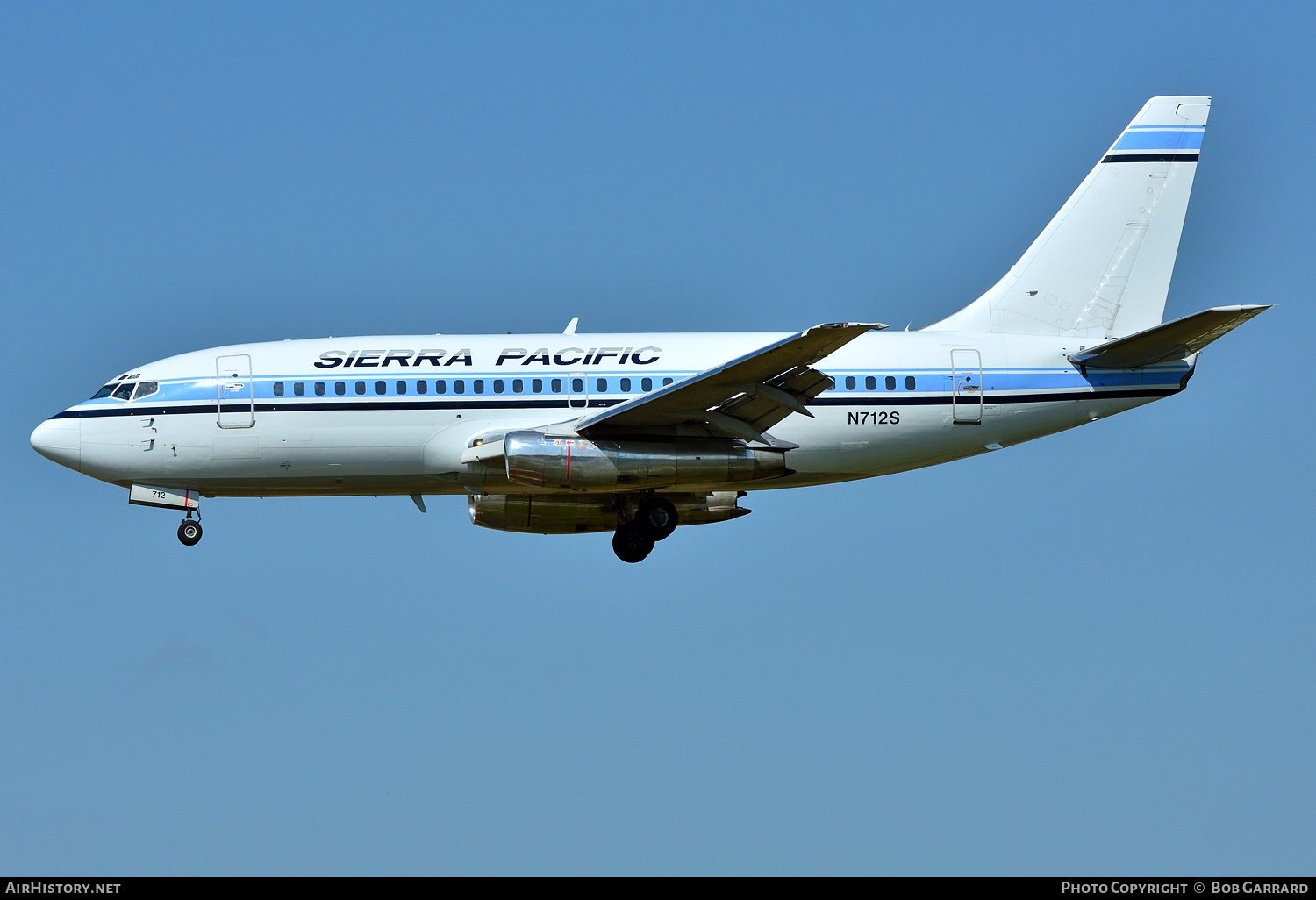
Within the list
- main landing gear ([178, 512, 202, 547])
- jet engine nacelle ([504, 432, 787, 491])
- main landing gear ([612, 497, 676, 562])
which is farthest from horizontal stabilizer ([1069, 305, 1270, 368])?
main landing gear ([178, 512, 202, 547])

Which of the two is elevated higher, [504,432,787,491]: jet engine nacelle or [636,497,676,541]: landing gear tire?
[504,432,787,491]: jet engine nacelle

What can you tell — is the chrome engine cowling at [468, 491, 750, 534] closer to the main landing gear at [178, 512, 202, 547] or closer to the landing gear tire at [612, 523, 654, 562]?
the landing gear tire at [612, 523, 654, 562]

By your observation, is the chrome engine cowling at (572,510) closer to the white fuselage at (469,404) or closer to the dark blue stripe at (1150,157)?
the white fuselage at (469,404)

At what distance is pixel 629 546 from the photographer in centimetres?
3744

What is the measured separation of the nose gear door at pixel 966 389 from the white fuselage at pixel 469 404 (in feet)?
0.12

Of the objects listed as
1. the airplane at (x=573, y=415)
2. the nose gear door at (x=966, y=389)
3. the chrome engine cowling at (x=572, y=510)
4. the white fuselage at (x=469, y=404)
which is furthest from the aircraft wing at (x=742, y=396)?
the nose gear door at (x=966, y=389)

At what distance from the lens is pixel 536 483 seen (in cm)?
Result: 3372

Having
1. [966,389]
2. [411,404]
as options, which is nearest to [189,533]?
[411,404]

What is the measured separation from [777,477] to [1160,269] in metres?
10.8

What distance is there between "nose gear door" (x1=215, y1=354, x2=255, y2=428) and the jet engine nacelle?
5622mm

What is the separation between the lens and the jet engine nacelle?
3359cm

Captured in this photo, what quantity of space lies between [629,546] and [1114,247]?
13.1 metres

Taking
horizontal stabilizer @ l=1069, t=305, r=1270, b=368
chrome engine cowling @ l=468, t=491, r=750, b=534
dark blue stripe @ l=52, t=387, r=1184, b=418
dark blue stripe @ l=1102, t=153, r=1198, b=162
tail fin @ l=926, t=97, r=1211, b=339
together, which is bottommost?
chrome engine cowling @ l=468, t=491, r=750, b=534
